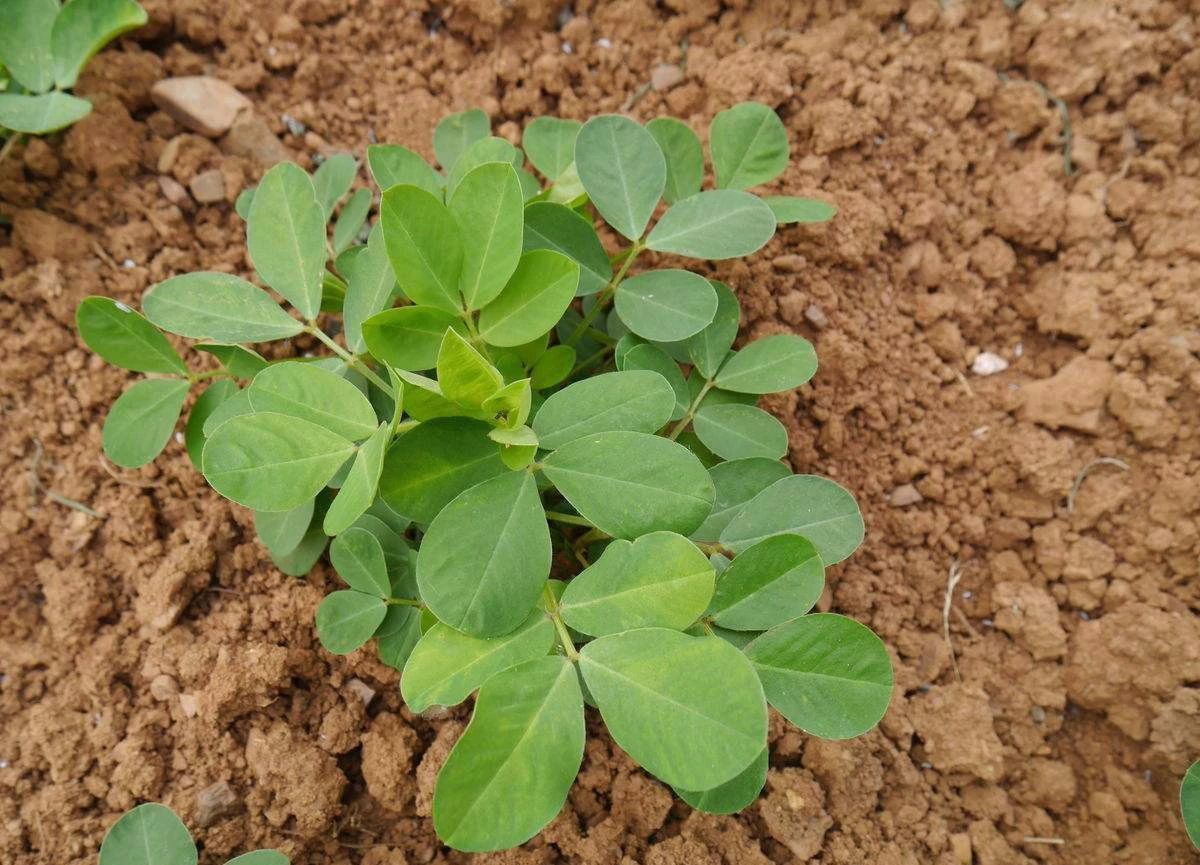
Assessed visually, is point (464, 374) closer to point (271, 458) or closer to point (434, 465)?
point (434, 465)

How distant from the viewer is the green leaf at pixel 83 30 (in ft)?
5.85

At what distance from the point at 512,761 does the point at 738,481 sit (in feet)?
2.07

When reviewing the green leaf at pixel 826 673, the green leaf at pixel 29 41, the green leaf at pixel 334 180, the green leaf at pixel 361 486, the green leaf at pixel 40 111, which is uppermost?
the green leaf at pixel 29 41

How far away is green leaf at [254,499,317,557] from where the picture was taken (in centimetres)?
150

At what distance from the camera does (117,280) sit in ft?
6.07

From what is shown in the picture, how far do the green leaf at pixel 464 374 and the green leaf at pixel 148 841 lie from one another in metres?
0.89

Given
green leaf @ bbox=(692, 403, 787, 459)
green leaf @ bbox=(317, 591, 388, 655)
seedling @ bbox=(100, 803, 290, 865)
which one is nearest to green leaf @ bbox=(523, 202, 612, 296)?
green leaf @ bbox=(692, 403, 787, 459)

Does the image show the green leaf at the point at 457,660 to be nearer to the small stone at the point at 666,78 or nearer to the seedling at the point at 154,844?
the seedling at the point at 154,844

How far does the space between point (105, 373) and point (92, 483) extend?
242 mm

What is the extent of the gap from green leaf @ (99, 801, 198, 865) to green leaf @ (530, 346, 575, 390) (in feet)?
3.15

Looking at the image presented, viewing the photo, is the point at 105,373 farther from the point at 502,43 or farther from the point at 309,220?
the point at 502,43

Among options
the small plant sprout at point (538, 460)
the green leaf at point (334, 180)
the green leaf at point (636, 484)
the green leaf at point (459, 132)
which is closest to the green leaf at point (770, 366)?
the small plant sprout at point (538, 460)

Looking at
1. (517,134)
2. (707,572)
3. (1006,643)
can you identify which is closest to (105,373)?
(517,134)

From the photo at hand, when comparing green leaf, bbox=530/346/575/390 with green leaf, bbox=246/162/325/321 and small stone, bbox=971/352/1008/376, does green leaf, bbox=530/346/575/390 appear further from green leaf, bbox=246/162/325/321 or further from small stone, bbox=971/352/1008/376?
small stone, bbox=971/352/1008/376
